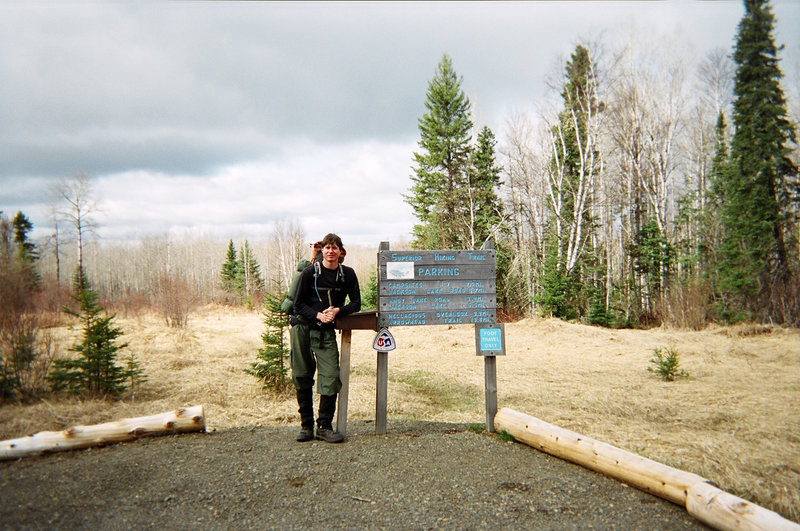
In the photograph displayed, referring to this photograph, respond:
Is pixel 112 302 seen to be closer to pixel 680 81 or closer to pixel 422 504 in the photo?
pixel 422 504

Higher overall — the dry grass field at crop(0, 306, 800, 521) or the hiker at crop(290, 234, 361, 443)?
the hiker at crop(290, 234, 361, 443)

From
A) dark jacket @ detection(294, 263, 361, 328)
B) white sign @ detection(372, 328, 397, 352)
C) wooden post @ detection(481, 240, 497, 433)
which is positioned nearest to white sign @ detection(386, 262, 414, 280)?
dark jacket @ detection(294, 263, 361, 328)

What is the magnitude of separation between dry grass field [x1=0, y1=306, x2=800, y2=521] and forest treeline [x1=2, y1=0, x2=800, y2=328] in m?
6.19

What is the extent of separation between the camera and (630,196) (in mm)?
28969

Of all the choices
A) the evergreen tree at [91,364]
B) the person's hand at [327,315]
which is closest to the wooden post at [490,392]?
the person's hand at [327,315]

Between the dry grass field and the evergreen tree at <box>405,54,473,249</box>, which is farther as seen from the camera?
the evergreen tree at <box>405,54,473,249</box>

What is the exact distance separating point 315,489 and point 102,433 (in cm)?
254

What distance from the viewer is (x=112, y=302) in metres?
24.5

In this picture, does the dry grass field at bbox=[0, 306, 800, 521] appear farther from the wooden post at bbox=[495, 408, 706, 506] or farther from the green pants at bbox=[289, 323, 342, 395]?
the green pants at bbox=[289, 323, 342, 395]

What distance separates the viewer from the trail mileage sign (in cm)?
580

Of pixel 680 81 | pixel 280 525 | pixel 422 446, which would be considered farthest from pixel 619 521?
pixel 680 81

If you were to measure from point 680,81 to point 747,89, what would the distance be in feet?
15.6

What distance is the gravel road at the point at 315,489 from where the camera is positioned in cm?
364

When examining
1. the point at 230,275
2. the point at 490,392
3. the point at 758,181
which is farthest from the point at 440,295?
the point at 230,275
